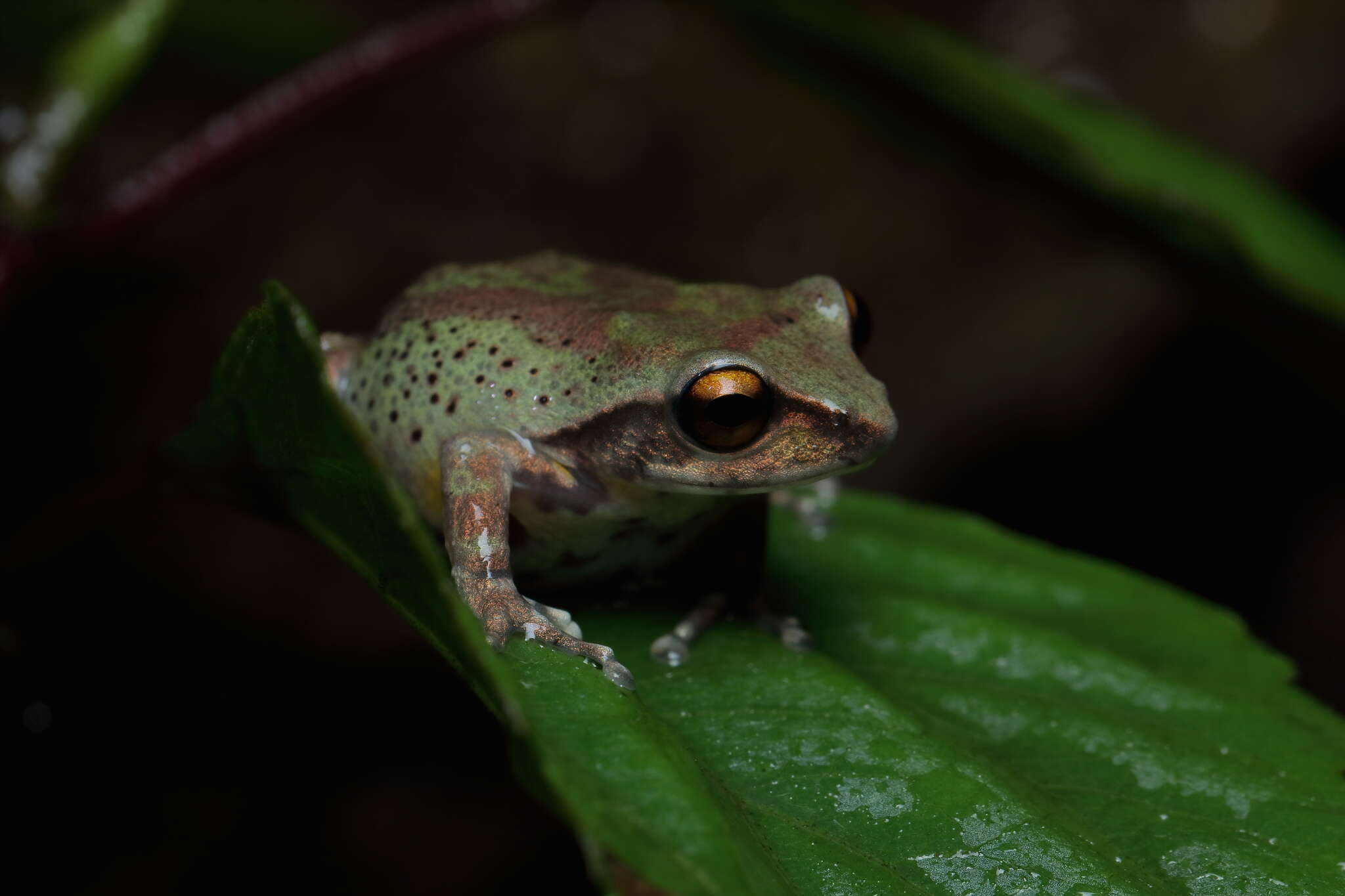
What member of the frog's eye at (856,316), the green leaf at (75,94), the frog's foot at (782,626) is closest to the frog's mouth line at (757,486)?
the frog's foot at (782,626)

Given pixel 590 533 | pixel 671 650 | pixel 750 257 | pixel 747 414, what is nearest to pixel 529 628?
pixel 671 650

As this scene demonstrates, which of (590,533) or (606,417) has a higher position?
(606,417)

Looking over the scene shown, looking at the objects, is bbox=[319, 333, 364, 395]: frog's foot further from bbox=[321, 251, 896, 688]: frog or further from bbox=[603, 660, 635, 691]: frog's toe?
bbox=[603, 660, 635, 691]: frog's toe

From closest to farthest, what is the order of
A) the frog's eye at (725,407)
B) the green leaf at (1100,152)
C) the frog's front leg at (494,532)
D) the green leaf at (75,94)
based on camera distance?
the frog's front leg at (494,532) < the frog's eye at (725,407) < the green leaf at (75,94) < the green leaf at (1100,152)

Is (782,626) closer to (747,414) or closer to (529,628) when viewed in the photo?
(747,414)

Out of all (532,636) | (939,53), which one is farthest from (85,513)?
(939,53)

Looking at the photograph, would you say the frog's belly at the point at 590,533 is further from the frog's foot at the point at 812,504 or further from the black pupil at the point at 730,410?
the frog's foot at the point at 812,504

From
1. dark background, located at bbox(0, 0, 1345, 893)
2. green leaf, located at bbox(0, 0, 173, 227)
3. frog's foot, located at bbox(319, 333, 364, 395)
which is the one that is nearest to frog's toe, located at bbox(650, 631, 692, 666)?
frog's foot, located at bbox(319, 333, 364, 395)
